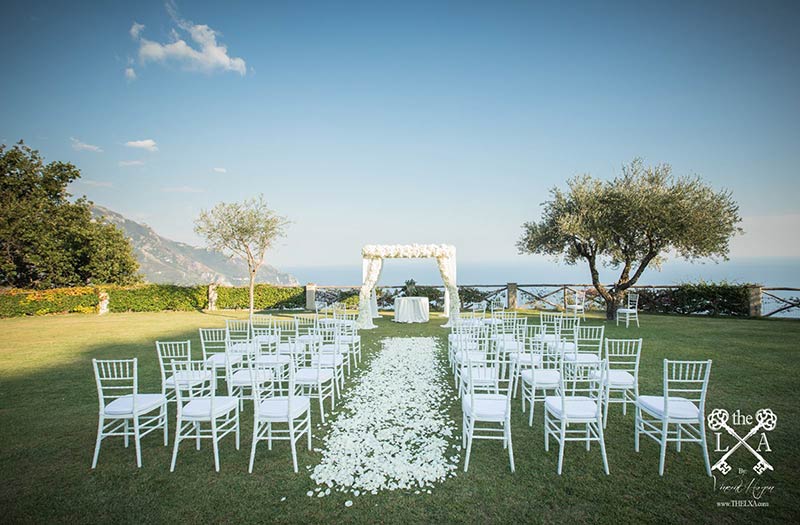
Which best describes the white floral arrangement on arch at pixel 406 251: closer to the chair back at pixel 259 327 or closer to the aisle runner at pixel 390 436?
the chair back at pixel 259 327

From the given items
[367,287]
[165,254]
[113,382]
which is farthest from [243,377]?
[165,254]

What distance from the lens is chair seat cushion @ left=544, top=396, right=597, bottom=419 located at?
3.32 meters

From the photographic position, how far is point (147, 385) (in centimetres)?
604

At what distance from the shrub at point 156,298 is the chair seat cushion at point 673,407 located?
18592 mm

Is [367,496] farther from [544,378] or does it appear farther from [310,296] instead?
[310,296]

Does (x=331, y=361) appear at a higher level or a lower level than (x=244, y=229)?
lower

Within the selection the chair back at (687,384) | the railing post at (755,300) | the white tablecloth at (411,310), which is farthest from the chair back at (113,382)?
the railing post at (755,300)

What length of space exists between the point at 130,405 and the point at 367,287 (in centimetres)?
877

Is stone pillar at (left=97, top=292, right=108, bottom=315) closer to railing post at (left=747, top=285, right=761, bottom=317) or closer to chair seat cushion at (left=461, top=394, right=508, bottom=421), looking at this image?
chair seat cushion at (left=461, top=394, right=508, bottom=421)

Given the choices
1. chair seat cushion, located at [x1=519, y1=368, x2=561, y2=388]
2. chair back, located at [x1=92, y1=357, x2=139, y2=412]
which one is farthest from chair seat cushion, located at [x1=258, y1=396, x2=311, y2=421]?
chair seat cushion, located at [x1=519, y1=368, x2=561, y2=388]

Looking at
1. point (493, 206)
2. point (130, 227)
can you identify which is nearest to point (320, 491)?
point (493, 206)

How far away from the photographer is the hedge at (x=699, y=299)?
12.9 meters

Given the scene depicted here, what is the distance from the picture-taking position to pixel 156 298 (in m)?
16.9

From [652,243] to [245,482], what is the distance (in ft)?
45.0
